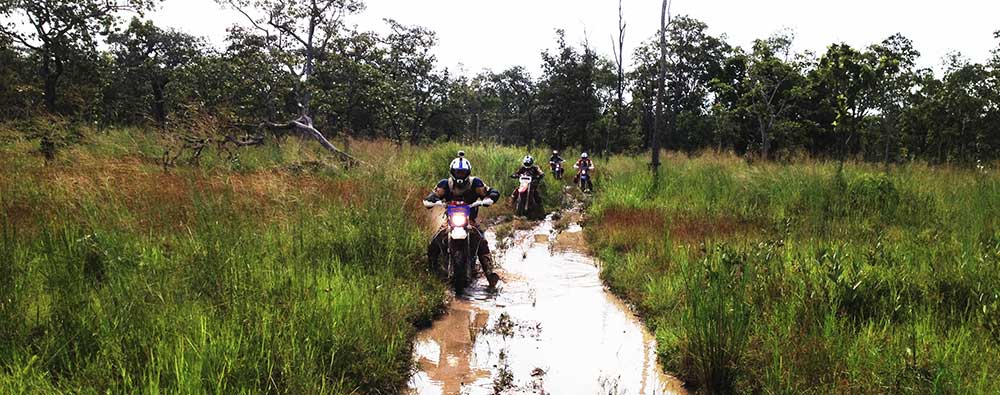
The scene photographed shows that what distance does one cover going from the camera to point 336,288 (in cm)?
430

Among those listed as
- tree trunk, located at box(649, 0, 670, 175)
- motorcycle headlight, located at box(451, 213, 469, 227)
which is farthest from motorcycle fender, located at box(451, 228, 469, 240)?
tree trunk, located at box(649, 0, 670, 175)

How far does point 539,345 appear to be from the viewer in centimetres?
461

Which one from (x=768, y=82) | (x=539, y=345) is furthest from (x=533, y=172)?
(x=768, y=82)

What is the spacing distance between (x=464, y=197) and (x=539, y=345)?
2623 millimetres

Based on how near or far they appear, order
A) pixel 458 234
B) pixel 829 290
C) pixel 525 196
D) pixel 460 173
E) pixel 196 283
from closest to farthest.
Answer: pixel 196 283, pixel 829 290, pixel 458 234, pixel 460 173, pixel 525 196

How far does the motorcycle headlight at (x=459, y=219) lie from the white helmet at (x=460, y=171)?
0.66 meters

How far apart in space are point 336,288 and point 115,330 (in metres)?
1.62

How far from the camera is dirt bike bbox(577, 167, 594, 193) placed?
54.2 ft

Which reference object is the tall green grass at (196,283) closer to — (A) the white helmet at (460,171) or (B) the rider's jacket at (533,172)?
(A) the white helmet at (460,171)

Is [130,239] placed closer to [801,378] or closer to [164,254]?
[164,254]

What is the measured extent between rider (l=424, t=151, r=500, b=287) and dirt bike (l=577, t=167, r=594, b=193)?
10.2m

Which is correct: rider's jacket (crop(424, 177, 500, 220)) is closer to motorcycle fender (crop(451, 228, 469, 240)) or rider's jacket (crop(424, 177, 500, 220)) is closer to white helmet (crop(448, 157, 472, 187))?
white helmet (crop(448, 157, 472, 187))

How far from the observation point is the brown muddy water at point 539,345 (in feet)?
12.7

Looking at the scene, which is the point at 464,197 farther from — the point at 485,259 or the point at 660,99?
the point at 660,99
